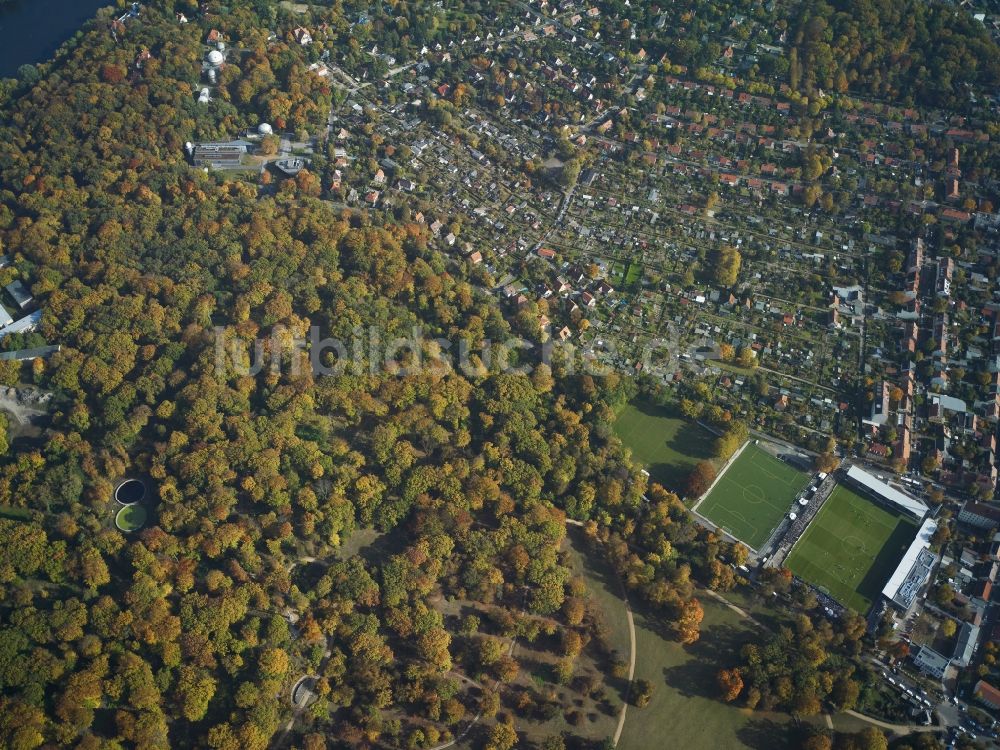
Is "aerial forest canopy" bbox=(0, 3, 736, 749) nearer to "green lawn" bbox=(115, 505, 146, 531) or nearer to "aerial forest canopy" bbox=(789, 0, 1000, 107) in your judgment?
"green lawn" bbox=(115, 505, 146, 531)

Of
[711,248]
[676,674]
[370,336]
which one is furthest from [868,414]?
[370,336]

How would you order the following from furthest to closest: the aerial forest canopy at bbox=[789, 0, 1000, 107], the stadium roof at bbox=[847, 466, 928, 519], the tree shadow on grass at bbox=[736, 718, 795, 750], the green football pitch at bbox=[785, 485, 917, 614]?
1. the aerial forest canopy at bbox=[789, 0, 1000, 107]
2. the stadium roof at bbox=[847, 466, 928, 519]
3. the green football pitch at bbox=[785, 485, 917, 614]
4. the tree shadow on grass at bbox=[736, 718, 795, 750]

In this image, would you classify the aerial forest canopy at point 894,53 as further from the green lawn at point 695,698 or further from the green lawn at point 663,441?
the green lawn at point 695,698

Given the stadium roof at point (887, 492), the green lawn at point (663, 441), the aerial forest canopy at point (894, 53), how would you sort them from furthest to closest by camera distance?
1. the aerial forest canopy at point (894, 53)
2. the green lawn at point (663, 441)
3. the stadium roof at point (887, 492)

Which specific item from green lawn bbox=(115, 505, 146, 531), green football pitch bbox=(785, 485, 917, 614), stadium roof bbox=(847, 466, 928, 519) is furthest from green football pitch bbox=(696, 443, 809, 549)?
green lawn bbox=(115, 505, 146, 531)

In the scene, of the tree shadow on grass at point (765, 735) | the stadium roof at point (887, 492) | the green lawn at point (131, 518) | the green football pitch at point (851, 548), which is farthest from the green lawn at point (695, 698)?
the green lawn at point (131, 518)
